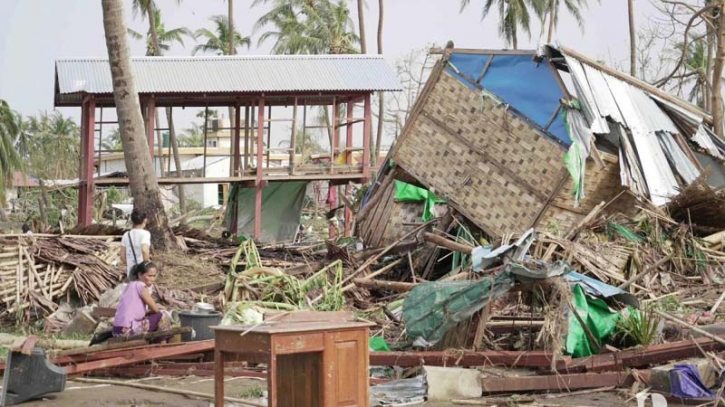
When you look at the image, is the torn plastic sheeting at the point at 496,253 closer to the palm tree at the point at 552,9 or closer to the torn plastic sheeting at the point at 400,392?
the torn plastic sheeting at the point at 400,392

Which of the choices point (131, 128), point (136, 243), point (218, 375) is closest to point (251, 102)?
point (131, 128)

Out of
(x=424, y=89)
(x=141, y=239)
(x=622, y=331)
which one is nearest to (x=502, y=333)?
(x=622, y=331)

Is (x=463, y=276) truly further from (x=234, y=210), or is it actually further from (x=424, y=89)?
(x=234, y=210)

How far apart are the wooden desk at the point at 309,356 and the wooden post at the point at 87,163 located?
17.4 meters

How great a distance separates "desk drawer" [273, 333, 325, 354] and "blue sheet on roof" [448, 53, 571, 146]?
29.7 feet

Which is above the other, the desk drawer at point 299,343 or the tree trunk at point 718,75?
the tree trunk at point 718,75

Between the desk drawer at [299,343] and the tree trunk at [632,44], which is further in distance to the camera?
the tree trunk at [632,44]

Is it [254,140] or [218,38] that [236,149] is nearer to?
[254,140]

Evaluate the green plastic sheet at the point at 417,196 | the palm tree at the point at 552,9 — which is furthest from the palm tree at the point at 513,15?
the green plastic sheet at the point at 417,196

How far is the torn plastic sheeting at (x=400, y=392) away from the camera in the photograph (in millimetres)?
8539

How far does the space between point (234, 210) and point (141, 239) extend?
49.0ft

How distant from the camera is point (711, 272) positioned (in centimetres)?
1365

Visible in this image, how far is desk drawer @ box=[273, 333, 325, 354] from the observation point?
20.3 feet

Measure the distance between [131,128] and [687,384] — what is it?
1131 centimetres
